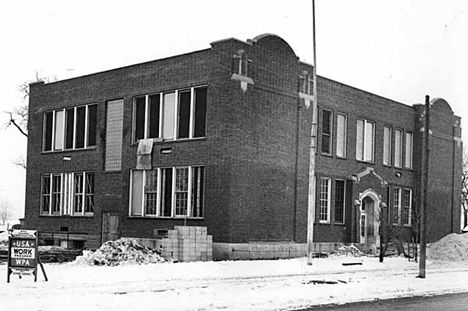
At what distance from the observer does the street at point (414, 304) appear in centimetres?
1605

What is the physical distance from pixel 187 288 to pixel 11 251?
188 inches

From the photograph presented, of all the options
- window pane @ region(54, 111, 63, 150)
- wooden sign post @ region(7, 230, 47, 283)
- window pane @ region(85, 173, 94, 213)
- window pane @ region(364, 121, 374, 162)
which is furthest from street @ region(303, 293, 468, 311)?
window pane @ region(54, 111, 63, 150)

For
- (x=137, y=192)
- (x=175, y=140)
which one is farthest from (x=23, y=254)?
(x=137, y=192)

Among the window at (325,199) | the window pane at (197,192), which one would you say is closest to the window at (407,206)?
the window at (325,199)

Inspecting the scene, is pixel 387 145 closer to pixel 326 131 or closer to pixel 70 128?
pixel 326 131

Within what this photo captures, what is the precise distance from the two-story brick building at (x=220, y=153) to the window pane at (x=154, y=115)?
0.06 m

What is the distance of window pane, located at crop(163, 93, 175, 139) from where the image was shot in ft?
104

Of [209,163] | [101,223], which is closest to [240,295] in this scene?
[209,163]

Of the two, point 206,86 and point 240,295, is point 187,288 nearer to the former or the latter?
point 240,295

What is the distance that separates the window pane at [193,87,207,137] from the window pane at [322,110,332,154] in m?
7.65

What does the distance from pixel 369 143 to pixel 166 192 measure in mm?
13116

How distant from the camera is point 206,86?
1187 inches

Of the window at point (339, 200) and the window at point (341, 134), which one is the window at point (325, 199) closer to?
the window at point (339, 200)

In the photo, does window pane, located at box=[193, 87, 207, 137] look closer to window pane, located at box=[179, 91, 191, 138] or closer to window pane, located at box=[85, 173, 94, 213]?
window pane, located at box=[179, 91, 191, 138]
